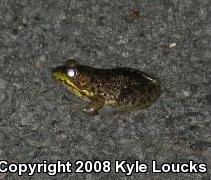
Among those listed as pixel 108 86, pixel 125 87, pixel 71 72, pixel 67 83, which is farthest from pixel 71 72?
pixel 125 87

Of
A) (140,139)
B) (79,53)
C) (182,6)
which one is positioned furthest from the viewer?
(182,6)

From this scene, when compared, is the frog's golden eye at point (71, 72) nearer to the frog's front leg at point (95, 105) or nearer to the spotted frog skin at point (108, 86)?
the spotted frog skin at point (108, 86)

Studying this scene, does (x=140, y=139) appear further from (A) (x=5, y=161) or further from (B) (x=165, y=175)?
(A) (x=5, y=161)

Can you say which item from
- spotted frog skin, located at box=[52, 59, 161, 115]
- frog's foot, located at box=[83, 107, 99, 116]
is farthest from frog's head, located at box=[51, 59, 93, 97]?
frog's foot, located at box=[83, 107, 99, 116]

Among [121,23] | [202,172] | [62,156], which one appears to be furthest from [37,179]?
[121,23]

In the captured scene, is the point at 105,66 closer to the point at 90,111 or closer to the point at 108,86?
the point at 108,86

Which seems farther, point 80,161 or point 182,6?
point 182,6

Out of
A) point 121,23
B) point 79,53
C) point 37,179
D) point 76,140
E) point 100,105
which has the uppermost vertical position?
point 121,23

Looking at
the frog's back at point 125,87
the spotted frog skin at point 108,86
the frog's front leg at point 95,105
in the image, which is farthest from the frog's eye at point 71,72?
the frog's front leg at point 95,105
